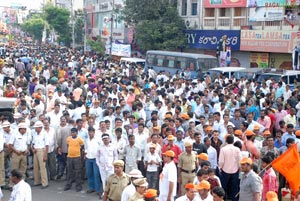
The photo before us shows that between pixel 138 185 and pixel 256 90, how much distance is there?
10.5m

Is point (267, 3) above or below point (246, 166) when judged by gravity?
above

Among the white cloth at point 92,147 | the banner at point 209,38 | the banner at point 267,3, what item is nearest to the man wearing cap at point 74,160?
the white cloth at point 92,147

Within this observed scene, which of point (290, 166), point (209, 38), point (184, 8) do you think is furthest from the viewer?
point (184, 8)

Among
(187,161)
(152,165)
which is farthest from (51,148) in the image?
(187,161)

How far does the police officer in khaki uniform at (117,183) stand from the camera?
Result: 778 cm

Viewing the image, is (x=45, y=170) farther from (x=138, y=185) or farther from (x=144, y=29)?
(x=144, y=29)

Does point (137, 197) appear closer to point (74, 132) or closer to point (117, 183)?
point (117, 183)

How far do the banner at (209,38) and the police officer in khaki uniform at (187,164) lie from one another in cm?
2216

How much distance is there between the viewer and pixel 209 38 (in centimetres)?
3253

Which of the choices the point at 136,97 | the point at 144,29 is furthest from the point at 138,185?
the point at 144,29

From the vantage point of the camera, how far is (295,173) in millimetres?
8000

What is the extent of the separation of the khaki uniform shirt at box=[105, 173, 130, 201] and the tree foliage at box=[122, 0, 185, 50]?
2525cm

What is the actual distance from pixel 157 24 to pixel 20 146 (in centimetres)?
2326

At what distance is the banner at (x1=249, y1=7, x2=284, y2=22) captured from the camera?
2775 cm
